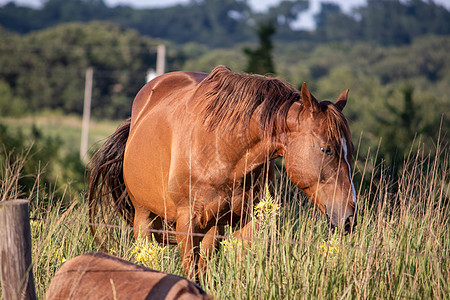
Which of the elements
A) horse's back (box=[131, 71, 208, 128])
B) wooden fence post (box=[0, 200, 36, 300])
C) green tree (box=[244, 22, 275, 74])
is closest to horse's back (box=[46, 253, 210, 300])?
wooden fence post (box=[0, 200, 36, 300])

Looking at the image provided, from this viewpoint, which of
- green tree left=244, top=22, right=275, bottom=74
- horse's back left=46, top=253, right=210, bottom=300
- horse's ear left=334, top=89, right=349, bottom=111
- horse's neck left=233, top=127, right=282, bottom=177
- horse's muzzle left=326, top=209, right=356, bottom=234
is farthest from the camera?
green tree left=244, top=22, right=275, bottom=74

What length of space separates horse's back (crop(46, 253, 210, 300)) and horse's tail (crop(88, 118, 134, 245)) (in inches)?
87.9

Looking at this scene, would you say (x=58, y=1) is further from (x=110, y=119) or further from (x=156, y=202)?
(x=156, y=202)

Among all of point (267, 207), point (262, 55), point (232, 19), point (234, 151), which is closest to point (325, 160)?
point (267, 207)

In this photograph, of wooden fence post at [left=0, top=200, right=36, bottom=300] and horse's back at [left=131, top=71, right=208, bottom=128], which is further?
horse's back at [left=131, top=71, right=208, bottom=128]

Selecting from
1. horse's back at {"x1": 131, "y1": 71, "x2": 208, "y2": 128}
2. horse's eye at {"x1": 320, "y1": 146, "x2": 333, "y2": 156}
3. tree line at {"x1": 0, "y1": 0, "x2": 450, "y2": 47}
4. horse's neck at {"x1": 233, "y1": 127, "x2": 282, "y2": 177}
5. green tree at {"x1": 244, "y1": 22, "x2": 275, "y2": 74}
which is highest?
tree line at {"x1": 0, "y1": 0, "x2": 450, "y2": 47}

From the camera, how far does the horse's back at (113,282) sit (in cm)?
209

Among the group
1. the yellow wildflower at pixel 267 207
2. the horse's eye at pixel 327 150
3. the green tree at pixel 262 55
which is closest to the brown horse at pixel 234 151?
the horse's eye at pixel 327 150

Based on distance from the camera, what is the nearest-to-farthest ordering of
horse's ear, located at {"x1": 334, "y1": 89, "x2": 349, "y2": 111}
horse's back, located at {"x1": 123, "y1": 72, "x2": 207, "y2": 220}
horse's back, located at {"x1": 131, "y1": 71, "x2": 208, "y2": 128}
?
horse's ear, located at {"x1": 334, "y1": 89, "x2": 349, "y2": 111}, horse's back, located at {"x1": 123, "y1": 72, "x2": 207, "y2": 220}, horse's back, located at {"x1": 131, "y1": 71, "x2": 208, "y2": 128}

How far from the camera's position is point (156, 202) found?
379 cm

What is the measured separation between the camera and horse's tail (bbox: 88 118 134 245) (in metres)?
4.59

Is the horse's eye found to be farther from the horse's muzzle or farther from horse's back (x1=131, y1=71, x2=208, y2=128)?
horse's back (x1=131, y1=71, x2=208, y2=128)

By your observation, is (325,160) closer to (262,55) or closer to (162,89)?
(162,89)

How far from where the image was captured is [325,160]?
9.53 ft
